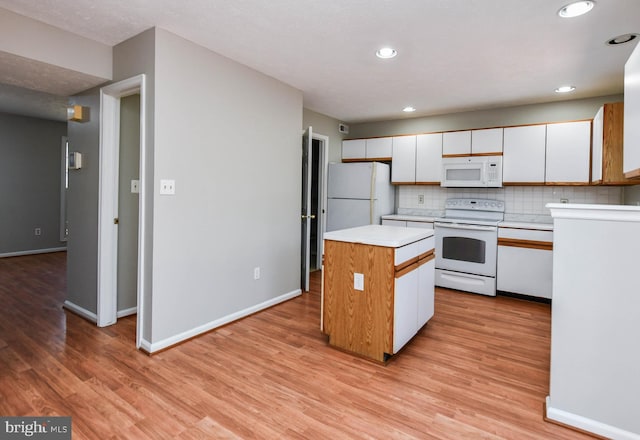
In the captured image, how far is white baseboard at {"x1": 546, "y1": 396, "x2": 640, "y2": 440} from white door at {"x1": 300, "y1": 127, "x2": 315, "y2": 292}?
2.77m

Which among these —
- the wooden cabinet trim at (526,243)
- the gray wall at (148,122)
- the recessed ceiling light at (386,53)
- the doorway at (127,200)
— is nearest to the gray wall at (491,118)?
the wooden cabinet trim at (526,243)

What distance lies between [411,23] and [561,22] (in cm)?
98

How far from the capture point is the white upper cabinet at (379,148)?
519cm

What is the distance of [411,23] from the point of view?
2.38 meters

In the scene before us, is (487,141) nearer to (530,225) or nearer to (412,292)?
(530,225)

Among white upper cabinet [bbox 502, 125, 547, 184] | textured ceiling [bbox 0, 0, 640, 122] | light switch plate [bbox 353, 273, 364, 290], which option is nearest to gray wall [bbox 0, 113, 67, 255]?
textured ceiling [bbox 0, 0, 640, 122]

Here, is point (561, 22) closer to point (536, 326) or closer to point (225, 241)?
point (536, 326)

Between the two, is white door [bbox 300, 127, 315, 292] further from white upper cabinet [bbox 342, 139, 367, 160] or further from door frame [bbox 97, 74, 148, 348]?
door frame [bbox 97, 74, 148, 348]

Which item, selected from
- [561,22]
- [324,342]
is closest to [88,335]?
[324,342]

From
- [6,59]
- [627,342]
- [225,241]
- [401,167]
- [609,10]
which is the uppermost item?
[609,10]

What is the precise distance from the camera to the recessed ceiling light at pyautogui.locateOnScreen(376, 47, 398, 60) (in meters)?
2.81

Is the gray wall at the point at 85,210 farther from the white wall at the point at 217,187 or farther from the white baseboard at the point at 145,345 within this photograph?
the white wall at the point at 217,187

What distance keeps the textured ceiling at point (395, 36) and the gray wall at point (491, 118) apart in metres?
0.29

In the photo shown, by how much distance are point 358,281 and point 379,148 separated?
316cm
